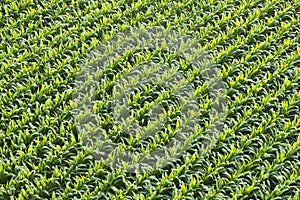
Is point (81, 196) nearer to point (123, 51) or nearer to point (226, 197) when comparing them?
point (226, 197)

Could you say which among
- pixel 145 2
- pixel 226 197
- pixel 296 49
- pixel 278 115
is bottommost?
pixel 226 197

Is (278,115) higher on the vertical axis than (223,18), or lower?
lower

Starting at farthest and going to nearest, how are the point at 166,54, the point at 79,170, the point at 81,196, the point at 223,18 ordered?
the point at 223,18 → the point at 166,54 → the point at 79,170 → the point at 81,196

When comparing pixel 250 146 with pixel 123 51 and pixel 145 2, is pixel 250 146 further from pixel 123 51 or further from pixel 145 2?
pixel 145 2

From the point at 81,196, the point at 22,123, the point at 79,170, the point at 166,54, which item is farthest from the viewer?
the point at 166,54

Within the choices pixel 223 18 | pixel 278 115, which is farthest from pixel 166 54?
pixel 278 115

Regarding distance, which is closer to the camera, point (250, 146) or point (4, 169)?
point (4, 169)

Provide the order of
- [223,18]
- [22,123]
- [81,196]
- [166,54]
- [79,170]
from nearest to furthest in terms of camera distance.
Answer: [81,196] < [79,170] < [22,123] < [166,54] < [223,18]

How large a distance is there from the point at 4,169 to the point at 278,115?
2.11 metres

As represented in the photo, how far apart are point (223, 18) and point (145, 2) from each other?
79cm

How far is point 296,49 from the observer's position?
5488 mm

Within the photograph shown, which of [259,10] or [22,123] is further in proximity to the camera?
[259,10]

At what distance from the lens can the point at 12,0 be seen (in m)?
5.89

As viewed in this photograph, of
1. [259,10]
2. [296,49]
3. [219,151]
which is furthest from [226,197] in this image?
[259,10]
